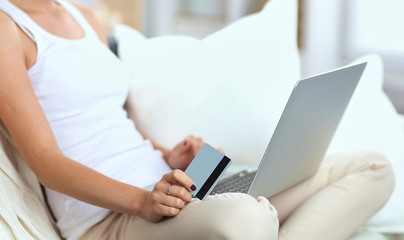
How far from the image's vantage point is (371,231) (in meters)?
1.25

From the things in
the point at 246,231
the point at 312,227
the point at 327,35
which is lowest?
the point at 327,35

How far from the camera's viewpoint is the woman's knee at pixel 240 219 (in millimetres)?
841

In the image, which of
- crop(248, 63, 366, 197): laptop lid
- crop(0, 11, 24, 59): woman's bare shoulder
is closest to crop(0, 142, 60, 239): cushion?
crop(0, 11, 24, 59): woman's bare shoulder

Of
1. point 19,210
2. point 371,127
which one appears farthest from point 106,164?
point 371,127

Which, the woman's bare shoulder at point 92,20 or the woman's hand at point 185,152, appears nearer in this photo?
the woman's hand at point 185,152

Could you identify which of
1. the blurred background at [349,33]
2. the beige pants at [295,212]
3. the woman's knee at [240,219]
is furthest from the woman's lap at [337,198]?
the blurred background at [349,33]

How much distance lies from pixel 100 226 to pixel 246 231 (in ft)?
1.18

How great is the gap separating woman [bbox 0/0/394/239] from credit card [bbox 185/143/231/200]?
16 millimetres

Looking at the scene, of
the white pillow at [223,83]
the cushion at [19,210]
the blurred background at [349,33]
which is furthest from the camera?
the blurred background at [349,33]

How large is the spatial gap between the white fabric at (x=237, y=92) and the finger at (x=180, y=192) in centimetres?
57

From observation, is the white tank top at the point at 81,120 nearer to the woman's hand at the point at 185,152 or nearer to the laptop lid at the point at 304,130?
the woman's hand at the point at 185,152

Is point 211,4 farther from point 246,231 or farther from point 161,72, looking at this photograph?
point 246,231

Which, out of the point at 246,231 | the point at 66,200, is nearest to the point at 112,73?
the point at 66,200

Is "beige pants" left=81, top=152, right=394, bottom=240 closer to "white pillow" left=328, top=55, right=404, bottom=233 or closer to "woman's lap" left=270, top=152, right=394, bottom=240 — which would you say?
"woman's lap" left=270, top=152, right=394, bottom=240
